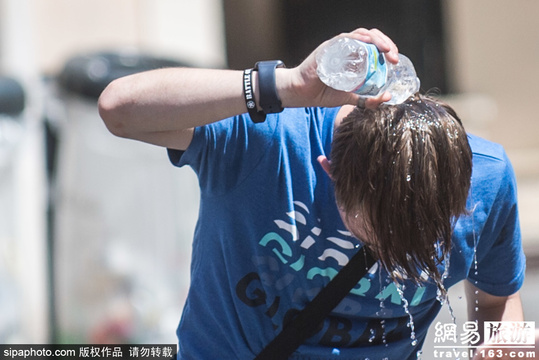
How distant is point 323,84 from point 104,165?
3.19 metres

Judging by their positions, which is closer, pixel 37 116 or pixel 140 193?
pixel 140 193

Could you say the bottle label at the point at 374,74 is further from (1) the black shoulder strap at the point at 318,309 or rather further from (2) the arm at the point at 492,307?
(2) the arm at the point at 492,307

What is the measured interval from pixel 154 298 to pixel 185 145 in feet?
8.99

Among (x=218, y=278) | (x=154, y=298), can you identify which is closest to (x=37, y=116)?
(x=154, y=298)

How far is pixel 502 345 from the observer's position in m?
2.14

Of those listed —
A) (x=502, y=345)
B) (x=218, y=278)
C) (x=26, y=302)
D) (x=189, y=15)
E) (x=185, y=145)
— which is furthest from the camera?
(x=189, y=15)

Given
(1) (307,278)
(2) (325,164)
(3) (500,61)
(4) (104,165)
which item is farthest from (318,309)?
(3) (500,61)

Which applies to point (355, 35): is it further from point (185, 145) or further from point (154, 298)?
point (154, 298)

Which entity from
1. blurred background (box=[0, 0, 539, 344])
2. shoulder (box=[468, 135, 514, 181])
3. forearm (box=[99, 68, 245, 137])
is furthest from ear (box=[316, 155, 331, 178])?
blurred background (box=[0, 0, 539, 344])

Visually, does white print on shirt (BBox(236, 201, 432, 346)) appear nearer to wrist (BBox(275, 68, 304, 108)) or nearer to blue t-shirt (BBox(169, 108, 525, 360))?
blue t-shirt (BBox(169, 108, 525, 360))

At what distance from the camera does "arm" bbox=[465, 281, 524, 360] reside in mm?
2160

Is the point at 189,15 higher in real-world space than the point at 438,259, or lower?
higher

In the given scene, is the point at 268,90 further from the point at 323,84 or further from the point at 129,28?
the point at 129,28

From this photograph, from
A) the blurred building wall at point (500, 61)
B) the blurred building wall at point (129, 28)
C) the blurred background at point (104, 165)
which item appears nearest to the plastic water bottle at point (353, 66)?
the blurred background at point (104, 165)
